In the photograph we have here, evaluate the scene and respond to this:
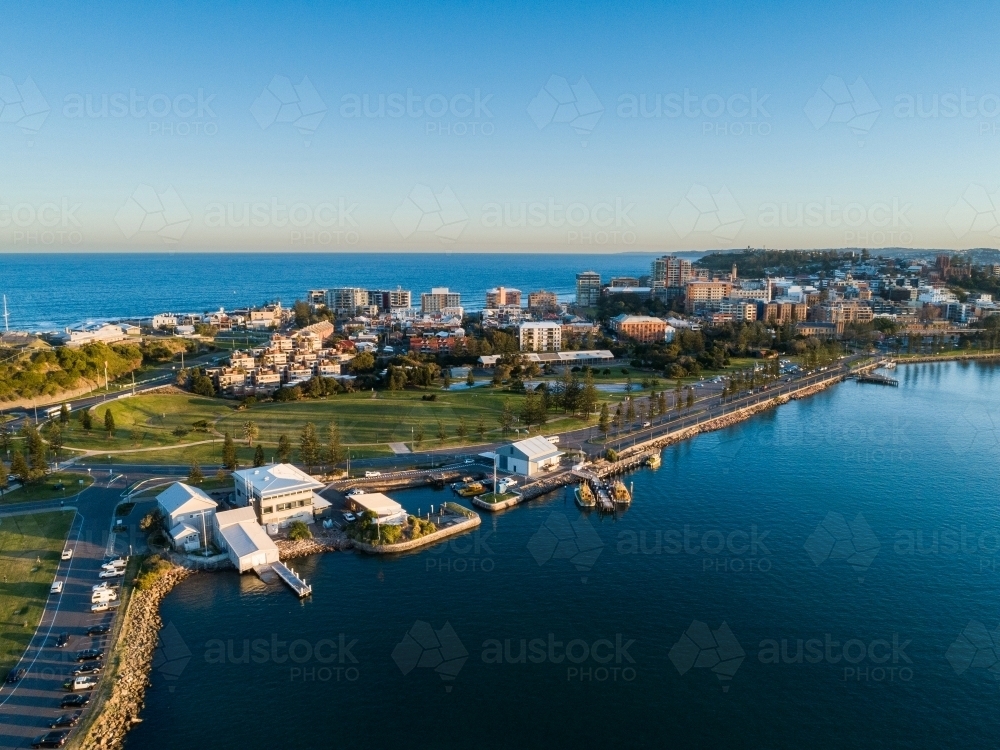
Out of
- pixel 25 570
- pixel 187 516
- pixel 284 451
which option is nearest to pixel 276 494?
pixel 187 516

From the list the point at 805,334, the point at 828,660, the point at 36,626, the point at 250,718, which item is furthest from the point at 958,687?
the point at 805,334

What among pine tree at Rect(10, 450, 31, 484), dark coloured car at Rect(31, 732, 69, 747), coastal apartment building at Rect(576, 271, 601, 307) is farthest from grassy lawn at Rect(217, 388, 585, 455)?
coastal apartment building at Rect(576, 271, 601, 307)

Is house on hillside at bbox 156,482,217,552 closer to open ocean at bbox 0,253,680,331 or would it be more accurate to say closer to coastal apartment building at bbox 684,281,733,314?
open ocean at bbox 0,253,680,331

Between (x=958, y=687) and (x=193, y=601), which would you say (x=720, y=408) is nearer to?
(x=958, y=687)

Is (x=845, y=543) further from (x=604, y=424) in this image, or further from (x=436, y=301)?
(x=436, y=301)

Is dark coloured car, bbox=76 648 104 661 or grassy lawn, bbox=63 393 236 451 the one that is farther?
grassy lawn, bbox=63 393 236 451

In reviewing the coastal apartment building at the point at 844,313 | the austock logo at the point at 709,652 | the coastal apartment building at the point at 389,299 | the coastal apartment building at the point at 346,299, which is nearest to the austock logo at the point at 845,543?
the austock logo at the point at 709,652
